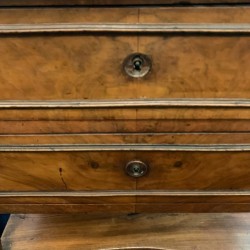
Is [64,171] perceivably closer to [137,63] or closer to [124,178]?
[124,178]

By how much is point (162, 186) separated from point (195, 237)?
0.29 metres

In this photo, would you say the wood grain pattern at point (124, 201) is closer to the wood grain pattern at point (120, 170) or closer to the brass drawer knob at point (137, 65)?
the wood grain pattern at point (120, 170)

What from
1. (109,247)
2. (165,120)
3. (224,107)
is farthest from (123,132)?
(109,247)

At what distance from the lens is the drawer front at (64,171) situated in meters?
0.65

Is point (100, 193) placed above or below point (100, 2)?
below

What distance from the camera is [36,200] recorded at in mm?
712

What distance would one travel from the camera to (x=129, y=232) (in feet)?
2.95

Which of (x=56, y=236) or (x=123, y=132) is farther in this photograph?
(x=56, y=236)

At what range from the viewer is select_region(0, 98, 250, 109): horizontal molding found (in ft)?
1.87

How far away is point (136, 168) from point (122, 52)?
0.82 feet

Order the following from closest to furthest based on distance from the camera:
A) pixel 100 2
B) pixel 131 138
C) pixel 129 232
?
pixel 100 2 → pixel 131 138 → pixel 129 232

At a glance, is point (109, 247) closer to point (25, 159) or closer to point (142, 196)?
point (142, 196)

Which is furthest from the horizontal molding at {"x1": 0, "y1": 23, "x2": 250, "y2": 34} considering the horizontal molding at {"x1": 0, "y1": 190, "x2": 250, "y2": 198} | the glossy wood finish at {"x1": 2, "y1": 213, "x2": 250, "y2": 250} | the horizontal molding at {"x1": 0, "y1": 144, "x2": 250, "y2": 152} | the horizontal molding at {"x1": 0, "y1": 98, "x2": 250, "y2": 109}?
the glossy wood finish at {"x1": 2, "y1": 213, "x2": 250, "y2": 250}

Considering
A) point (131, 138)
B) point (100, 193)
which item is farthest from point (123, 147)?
point (100, 193)
